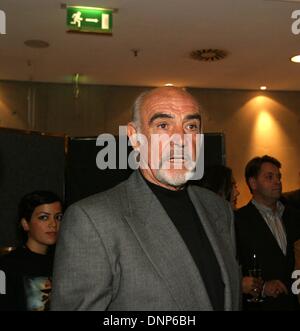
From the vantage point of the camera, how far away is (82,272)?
1136 mm

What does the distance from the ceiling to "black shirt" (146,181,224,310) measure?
2866 millimetres

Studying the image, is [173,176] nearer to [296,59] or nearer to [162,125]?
[162,125]

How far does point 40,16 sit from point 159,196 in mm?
3329

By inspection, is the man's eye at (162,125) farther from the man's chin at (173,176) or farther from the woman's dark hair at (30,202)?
the woman's dark hair at (30,202)

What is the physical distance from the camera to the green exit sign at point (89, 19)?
398 cm

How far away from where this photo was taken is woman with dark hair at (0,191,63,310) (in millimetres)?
2170

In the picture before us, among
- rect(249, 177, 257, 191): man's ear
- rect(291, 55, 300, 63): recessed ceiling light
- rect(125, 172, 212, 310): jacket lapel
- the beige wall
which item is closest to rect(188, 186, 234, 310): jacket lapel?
rect(125, 172, 212, 310): jacket lapel

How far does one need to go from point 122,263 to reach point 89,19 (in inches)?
129

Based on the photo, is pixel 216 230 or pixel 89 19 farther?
pixel 89 19

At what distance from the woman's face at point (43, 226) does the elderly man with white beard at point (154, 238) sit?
1.30 meters

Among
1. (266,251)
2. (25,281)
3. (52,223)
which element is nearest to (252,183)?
(266,251)

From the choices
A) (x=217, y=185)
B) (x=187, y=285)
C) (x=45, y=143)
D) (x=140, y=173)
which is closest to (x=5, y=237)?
(x=45, y=143)

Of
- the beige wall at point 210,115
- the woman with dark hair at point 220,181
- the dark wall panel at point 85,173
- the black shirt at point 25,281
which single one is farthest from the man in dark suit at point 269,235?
the beige wall at point 210,115
